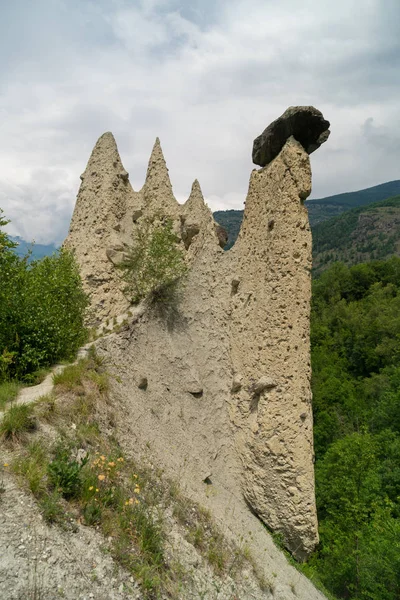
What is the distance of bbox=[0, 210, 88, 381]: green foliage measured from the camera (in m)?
8.61

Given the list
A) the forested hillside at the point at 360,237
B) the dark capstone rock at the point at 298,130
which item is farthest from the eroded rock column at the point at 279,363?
the forested hillside at the point at 360,237

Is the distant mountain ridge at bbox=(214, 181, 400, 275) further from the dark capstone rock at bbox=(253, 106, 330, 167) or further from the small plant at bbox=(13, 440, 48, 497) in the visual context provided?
the small plant at bbox=(13, 440, 48, 497)

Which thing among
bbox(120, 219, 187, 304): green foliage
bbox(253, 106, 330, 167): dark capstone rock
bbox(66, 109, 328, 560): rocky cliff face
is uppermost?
bbox(253, 106, 330, 167): dark capstone rock

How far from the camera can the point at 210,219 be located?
12.6 meters

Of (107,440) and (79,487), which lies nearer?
(79,487)

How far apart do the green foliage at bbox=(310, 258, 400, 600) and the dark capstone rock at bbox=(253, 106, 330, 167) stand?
42.0ft

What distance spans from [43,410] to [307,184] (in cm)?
789

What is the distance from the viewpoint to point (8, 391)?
7.29 m

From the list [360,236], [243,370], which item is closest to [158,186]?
[243,370]

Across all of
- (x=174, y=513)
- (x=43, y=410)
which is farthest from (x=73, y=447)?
(x=174, y=513)

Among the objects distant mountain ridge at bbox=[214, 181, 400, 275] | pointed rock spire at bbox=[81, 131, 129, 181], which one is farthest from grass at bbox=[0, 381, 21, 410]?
distant mountain ridge at bbox=[214, 181, 400, 275]

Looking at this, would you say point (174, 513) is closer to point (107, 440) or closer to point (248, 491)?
point (107, 440)

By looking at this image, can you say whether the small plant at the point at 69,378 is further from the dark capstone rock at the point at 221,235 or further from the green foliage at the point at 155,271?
the dark capstone rock at the point at 221,235

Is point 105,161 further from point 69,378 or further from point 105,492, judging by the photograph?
point 105,492
